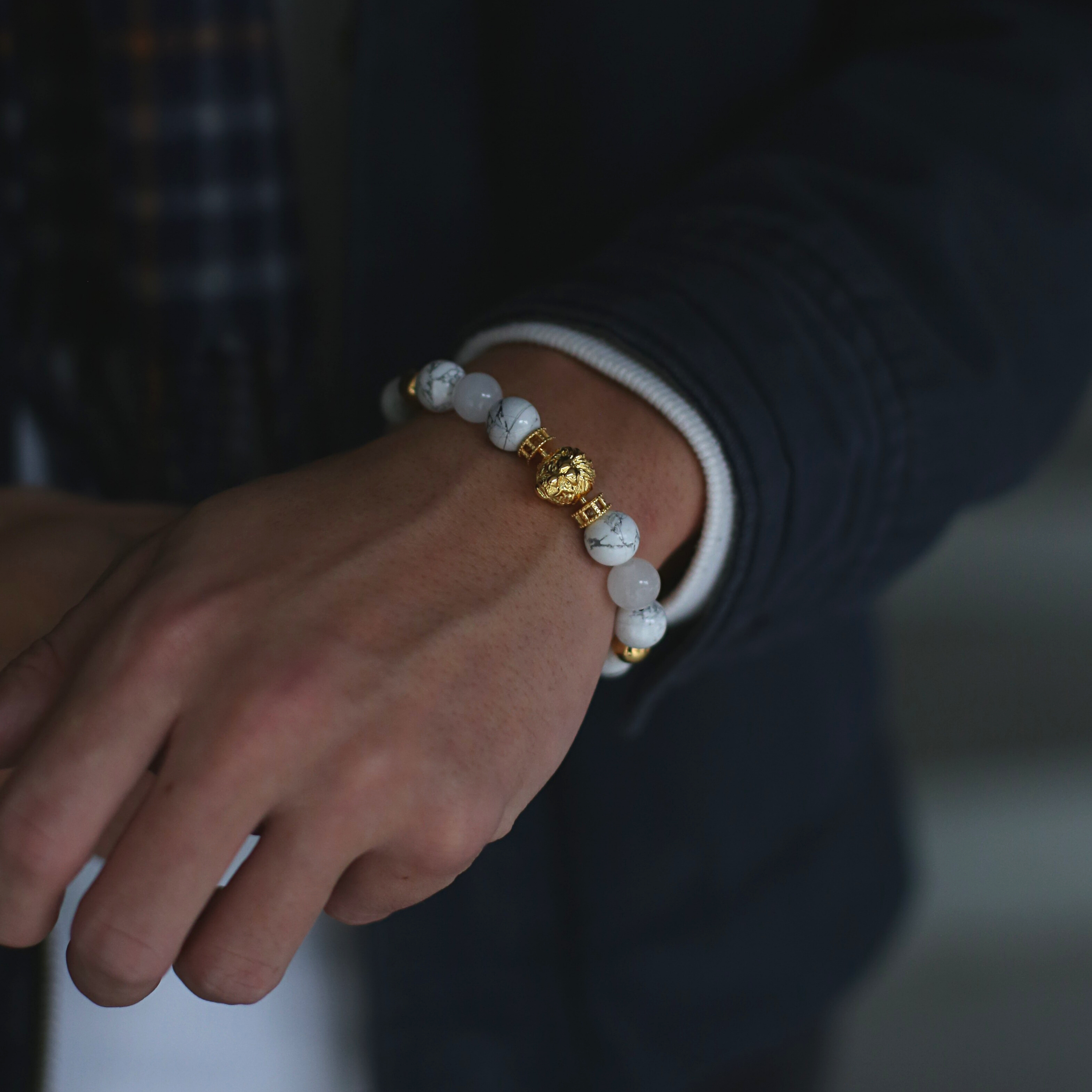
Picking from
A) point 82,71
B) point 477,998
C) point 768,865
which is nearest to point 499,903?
point 477,998

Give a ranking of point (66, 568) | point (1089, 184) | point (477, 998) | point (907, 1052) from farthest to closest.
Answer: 1. point (907, 1052)
2. point (477, 998)
3. point (1089, 184)
4. point (66, 568)

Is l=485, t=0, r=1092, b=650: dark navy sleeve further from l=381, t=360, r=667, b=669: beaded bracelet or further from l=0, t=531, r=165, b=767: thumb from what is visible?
l=0, t=531, r=165, b=767: thumb

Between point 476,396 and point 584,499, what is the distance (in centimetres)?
7

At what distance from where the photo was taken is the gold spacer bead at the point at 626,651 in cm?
40

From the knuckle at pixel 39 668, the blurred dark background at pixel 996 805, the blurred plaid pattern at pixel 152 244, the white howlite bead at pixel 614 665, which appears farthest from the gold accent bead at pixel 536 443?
the blurred dark background at pixel 996 805

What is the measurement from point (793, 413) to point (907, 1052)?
1615mm

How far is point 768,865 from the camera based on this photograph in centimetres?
77

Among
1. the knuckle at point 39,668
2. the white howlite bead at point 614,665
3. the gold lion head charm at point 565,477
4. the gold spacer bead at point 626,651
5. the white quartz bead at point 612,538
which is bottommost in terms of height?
the white howlite bead at point 614,665

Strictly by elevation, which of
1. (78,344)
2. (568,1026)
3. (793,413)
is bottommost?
(568,1026)

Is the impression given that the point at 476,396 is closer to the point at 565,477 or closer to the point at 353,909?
the point at 565,477

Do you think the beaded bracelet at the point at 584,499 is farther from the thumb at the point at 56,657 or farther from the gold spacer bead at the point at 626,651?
the thumb at the point at 56,657

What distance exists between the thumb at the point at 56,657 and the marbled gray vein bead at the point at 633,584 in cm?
19

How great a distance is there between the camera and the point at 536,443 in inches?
15.2

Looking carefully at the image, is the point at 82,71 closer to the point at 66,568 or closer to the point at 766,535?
the point at 66,568
